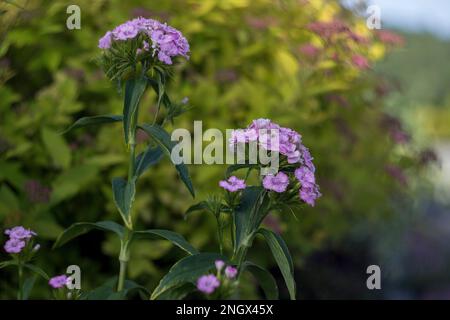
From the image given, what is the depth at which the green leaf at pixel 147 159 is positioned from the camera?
187 cm

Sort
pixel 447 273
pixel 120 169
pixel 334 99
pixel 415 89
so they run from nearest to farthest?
pixel 120 169, pixel 334 99, pixel 447 273, pixel 415 89

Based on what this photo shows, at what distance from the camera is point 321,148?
3.51 meters

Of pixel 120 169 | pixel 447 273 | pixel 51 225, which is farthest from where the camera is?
pixel 447 273

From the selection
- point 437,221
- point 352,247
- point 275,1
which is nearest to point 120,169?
point 275,1

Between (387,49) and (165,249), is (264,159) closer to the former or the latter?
(165,249)

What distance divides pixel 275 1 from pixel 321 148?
84 cm

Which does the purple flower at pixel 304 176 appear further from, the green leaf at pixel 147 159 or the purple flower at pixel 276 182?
the green leaf at pixel 147 159

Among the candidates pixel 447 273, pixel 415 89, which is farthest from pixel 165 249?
pixel 415 89

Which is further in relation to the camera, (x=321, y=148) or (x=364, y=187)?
(x=364, y=187)

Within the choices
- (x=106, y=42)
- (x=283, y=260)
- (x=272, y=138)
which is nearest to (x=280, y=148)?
(x=272, y=138)

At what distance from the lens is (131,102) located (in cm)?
175

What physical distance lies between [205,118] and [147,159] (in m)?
1.33
